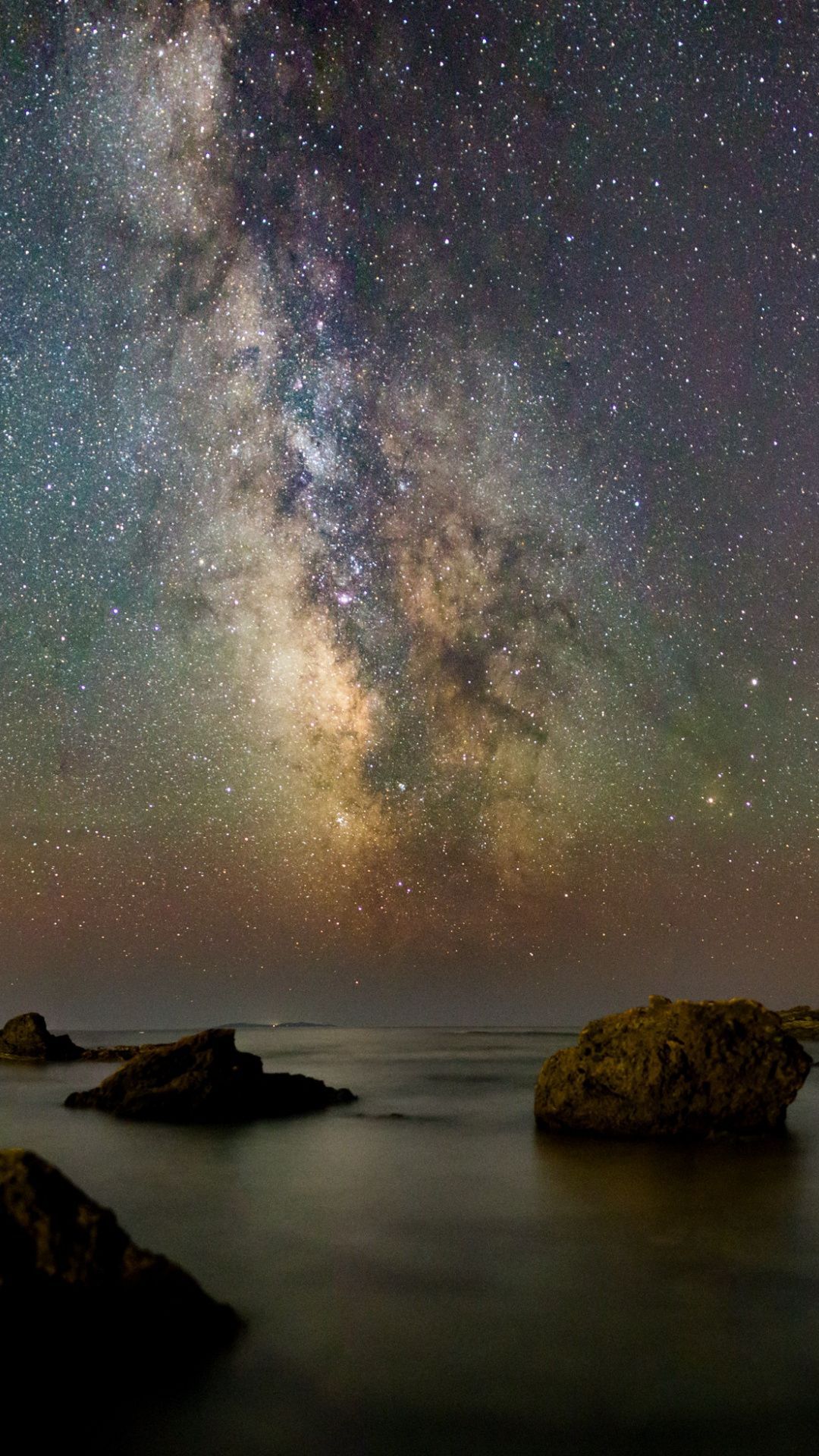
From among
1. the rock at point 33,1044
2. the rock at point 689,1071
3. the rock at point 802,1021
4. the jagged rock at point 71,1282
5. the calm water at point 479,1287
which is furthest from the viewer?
the rock at point 802,1021

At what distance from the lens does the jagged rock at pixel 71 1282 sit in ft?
16.3

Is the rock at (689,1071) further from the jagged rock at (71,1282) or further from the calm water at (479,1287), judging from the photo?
the jagged rock at (71,1282)

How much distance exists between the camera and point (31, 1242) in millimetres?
5102

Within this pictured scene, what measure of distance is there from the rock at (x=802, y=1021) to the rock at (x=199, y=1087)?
4246cm

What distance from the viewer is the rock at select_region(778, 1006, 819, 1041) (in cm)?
6138

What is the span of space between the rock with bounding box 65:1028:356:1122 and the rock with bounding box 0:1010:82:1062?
21672 millimetres

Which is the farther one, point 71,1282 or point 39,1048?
point 39,1048

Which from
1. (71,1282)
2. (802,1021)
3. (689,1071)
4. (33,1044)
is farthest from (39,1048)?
(802,1021)

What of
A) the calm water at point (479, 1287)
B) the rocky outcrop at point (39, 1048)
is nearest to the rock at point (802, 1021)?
the rocky outcrop at point (39, 1048)

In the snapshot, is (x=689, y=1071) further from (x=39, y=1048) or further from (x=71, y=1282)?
(x=39, y=1048)

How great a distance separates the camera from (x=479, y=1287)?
778 cm

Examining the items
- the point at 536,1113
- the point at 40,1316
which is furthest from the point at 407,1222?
the point at 536,1113

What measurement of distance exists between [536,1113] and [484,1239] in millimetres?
8414

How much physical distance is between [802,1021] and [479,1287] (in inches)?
2772
